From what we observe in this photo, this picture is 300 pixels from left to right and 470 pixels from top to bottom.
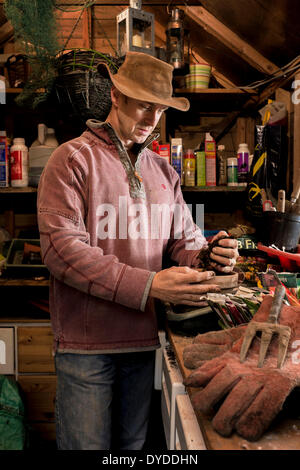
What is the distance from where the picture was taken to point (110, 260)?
115 centimetres

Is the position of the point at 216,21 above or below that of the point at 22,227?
above

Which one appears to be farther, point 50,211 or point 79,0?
point 79,0

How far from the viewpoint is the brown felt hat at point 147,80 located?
53.4 inches

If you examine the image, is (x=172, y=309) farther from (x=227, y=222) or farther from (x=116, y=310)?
(x=227, y=222)

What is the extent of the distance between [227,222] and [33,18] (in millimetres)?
1817

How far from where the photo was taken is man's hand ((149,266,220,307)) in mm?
1076

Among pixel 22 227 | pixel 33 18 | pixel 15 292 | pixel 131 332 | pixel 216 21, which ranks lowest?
pixel 15 292

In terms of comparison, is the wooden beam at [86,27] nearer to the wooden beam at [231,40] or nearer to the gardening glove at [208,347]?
the wooden beam at [231,40]

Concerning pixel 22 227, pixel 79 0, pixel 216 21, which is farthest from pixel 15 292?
pixel 216 21

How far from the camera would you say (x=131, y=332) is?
1.35 m

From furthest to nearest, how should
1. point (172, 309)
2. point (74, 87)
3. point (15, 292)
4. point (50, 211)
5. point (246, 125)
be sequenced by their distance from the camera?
1. point (246, 125)
2. point (15, 292)
3. point (74, 87)
4. point (172, 309)
5. point (50, 211)

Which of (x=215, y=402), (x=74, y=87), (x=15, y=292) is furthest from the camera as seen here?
(x=15, y=292)

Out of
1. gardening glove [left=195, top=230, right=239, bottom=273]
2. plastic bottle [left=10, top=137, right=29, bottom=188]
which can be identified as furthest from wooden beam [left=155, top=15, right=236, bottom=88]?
gardening glove [left=195, top=230, right=239, bottom=273]

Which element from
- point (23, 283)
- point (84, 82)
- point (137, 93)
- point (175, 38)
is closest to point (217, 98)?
point (175, 38)
